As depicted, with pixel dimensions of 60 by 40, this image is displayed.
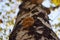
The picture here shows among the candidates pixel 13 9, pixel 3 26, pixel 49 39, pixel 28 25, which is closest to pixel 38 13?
pixel 28 25

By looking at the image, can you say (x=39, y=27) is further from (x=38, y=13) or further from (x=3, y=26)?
(x=3, y=26)

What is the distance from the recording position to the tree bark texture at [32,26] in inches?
44.1

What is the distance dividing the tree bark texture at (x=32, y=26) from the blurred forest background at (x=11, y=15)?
0.27 m

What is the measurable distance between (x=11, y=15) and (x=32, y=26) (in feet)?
2.07

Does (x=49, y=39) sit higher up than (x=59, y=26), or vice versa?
(x=59, y=26)

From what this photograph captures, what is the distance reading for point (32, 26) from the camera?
3.92 ft

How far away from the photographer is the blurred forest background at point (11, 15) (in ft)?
5.36

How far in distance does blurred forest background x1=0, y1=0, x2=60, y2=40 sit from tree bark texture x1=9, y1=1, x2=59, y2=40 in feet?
0.89

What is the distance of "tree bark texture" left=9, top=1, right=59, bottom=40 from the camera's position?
1.12 meters

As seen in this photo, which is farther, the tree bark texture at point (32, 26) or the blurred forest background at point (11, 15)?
the blurred forest background at point (11, 15)

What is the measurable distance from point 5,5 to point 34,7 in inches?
20.7

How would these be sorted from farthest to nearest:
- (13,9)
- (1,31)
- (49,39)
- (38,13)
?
1. (13,9)
2. (1,31)
3. (38,13)
4. (49,39)

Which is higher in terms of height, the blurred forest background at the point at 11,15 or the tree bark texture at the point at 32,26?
the blurred forest background at the point at 11,15

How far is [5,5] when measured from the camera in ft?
6.20
